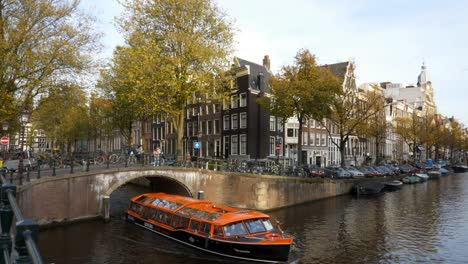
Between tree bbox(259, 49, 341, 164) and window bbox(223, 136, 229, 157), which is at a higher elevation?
tree bbox(259, 49, 341, 164)

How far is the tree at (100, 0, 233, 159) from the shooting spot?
1385 inches

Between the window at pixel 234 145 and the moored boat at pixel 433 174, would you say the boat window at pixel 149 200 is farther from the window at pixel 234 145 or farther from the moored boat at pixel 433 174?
the moored boat at pixel 433 174

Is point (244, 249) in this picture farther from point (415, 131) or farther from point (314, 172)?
point (415, 131)

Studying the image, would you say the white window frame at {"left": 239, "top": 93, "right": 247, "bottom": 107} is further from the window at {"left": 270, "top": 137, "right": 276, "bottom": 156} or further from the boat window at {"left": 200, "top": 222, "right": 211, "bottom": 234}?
the boat window at {"left": 200, "top": 222, "right": 211, "bottom": 234}

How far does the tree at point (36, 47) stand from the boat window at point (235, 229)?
15218 millimetres

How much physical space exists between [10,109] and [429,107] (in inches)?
5584

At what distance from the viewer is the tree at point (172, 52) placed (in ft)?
115

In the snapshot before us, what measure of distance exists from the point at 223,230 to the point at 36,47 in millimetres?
16698

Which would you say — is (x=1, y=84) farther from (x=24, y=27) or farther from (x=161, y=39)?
(x=161, y=39)

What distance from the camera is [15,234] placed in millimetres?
3814

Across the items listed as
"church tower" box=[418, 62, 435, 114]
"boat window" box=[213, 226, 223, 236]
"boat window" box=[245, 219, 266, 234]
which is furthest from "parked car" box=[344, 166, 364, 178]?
"church tower" box=[418, 62, 435, 114]

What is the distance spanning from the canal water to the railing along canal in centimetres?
1739

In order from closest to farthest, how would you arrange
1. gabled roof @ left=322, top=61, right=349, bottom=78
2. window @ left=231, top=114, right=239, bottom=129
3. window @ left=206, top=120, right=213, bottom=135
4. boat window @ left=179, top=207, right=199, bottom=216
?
boat window @ left=179, top=207, right=199, bottom=216 → window @ left=231, top=114, right=239, bottom=129 → window @ left=206, top=120, right=213, bottom=135 → gabled roof @ left=322, top=61, right=349, bottom=78

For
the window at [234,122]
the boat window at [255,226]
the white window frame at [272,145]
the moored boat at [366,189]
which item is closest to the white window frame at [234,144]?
the window at [234,122]
